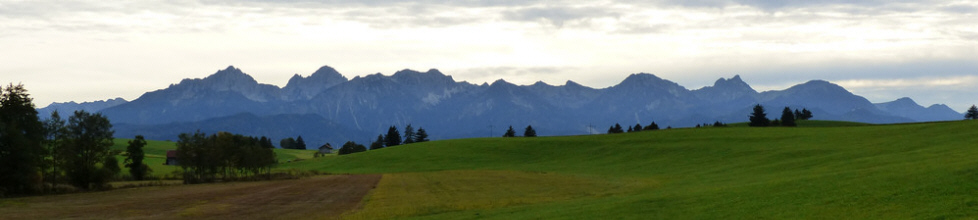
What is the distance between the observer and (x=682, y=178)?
72.1 m

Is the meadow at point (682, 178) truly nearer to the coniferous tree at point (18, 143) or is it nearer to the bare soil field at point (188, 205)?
the bare soil field at point (188, 205)

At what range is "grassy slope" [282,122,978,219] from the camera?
3123 centimetres

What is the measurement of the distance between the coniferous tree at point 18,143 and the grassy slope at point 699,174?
3635 cm

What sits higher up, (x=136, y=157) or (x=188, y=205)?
(x=136, y=157)

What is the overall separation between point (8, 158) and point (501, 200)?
51989 millimetres

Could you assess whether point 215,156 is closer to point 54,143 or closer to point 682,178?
point 54,143

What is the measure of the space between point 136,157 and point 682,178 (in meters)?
85.5

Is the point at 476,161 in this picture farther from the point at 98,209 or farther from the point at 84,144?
the point at 98,209

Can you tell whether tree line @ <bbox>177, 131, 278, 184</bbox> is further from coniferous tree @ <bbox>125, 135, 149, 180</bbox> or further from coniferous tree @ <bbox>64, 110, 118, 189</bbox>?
coniferous tree @ <bbox>64, 110, 118, 189</bbox>

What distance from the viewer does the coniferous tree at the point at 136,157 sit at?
113250 millimetres

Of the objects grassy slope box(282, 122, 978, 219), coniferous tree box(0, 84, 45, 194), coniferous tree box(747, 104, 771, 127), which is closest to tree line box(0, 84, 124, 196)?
coniferous tree box(0, 84, 45, 194)

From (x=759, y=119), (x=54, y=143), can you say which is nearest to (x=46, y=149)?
(x=54, y=143)

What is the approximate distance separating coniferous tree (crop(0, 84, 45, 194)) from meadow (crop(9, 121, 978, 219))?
6596mm

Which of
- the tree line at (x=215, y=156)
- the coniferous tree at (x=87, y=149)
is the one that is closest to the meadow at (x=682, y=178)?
the coniferous tree at (x=87, y=149)
